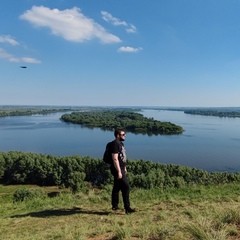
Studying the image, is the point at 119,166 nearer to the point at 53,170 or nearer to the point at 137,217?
the point at 137,217

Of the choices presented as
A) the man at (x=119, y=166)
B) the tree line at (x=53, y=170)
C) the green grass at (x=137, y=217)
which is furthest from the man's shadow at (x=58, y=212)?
the tree line at (x=53, y=170)

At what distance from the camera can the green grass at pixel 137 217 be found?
3.38 metres

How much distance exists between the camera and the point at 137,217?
14.9 feet

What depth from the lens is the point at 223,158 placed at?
37750 millimetres

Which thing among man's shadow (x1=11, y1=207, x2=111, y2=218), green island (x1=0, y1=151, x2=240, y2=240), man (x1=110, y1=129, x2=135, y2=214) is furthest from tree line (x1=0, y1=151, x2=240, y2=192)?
man (x1=110, y1=129, x2=135, y2=214)

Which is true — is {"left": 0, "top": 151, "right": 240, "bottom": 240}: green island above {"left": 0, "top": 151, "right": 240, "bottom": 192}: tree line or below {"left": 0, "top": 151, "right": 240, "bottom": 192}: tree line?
above

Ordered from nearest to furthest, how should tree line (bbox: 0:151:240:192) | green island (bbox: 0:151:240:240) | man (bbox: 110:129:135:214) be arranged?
1. green island (bbox: 0:151:240:240)
2. man (bbox: 110:129:135:214)
3. tree line (bbox: 0:151:240:192)

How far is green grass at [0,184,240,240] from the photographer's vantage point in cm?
338

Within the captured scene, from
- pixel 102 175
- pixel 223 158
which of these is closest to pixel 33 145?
pixel 102 175

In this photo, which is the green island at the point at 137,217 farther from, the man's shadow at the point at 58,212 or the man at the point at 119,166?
the man at the point at 119,166

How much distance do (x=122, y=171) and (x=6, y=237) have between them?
207cm

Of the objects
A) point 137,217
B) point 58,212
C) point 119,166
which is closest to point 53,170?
point 58,212

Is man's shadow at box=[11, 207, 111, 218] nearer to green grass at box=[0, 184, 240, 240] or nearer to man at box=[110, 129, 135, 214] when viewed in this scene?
green grass at box=[0, 184, 240, 240]

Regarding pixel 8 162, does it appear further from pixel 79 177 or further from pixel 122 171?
pixel 122 171
